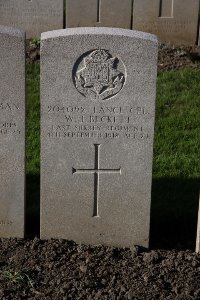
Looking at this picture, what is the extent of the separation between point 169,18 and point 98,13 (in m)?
1.07

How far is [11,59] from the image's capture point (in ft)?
16.4

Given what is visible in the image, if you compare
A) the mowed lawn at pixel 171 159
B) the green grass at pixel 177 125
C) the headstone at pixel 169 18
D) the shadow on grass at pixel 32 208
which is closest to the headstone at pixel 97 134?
the shadow on grass at pixel 32 208

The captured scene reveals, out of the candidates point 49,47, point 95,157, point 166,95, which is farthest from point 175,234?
point 166,95

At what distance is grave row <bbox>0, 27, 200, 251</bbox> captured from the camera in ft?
16.3

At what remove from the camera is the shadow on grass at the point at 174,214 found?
5746mm

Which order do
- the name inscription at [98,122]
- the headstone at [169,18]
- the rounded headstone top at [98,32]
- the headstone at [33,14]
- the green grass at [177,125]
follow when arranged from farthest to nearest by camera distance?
1. the headstone at [169,18]
2. the headstone at [33,14]
3. the green grass at [177,125]
4. the name inscription at [98,122]
5. the rounded headstone top at [98,32]

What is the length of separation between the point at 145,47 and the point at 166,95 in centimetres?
358

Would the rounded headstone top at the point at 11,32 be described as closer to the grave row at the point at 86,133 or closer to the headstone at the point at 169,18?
the grave row at the point at 86,133

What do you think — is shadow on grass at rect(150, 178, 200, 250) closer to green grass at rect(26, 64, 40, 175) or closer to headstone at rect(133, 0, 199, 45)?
green grass at rect(26, 64, 40, 175)

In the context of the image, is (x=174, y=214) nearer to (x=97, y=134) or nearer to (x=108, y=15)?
(x=97, y=134)

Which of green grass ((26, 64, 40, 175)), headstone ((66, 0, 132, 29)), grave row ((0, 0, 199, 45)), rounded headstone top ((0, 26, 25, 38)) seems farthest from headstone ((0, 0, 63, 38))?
rounded headstone top ((0, 26, 25, 38))

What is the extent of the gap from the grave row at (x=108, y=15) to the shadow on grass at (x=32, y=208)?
4420 mm

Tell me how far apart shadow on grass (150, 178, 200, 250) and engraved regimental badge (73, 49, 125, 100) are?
1354 millimetres

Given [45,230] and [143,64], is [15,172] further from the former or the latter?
[143,64]
